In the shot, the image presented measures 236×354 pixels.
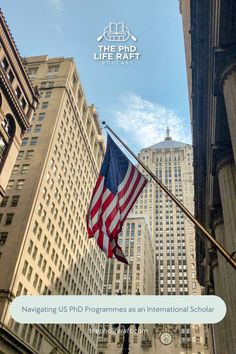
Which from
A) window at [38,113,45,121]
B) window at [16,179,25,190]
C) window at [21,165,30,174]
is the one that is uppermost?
window at [38,113,45,121]

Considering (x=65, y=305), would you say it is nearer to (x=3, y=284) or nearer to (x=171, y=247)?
(x=3, y=284)

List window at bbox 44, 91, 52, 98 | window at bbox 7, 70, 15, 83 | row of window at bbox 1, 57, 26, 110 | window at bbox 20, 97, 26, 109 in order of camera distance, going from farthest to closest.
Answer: window at bbox 44, 91, 52, 98 → window at bbox 20, 97, 26, 109 → window at bbox 7, 70, 15, 83 → row of window at bbox 1, 57, 26, 110

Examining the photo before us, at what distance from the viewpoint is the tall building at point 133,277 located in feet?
380

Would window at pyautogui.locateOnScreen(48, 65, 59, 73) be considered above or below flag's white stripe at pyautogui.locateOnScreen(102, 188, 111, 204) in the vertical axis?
above

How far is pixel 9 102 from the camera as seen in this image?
37.9 m

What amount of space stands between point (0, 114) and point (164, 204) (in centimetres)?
13825

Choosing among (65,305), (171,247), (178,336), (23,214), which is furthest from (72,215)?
(171,247)

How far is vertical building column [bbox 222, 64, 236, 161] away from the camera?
1609cm

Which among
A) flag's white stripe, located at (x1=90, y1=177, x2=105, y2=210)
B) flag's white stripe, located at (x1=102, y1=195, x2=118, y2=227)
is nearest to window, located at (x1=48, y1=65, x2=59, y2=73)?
flag's white stripe, located at (x1=90, y1=177, x2=105, y2=210)

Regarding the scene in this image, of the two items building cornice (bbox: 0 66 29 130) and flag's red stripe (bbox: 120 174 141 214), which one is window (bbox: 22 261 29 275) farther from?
flag's red stripe (bbox: 120 174 141 214)

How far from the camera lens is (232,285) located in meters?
20.6

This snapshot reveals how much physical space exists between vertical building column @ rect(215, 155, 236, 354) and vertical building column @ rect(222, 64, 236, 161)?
4.61 meters

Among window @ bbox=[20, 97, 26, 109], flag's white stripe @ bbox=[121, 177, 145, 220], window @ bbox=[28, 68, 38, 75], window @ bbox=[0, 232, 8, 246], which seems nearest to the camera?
flag's white stripe @ bbox=[121, 177, 145, 220]

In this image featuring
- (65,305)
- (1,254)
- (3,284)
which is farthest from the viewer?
(1,254)
